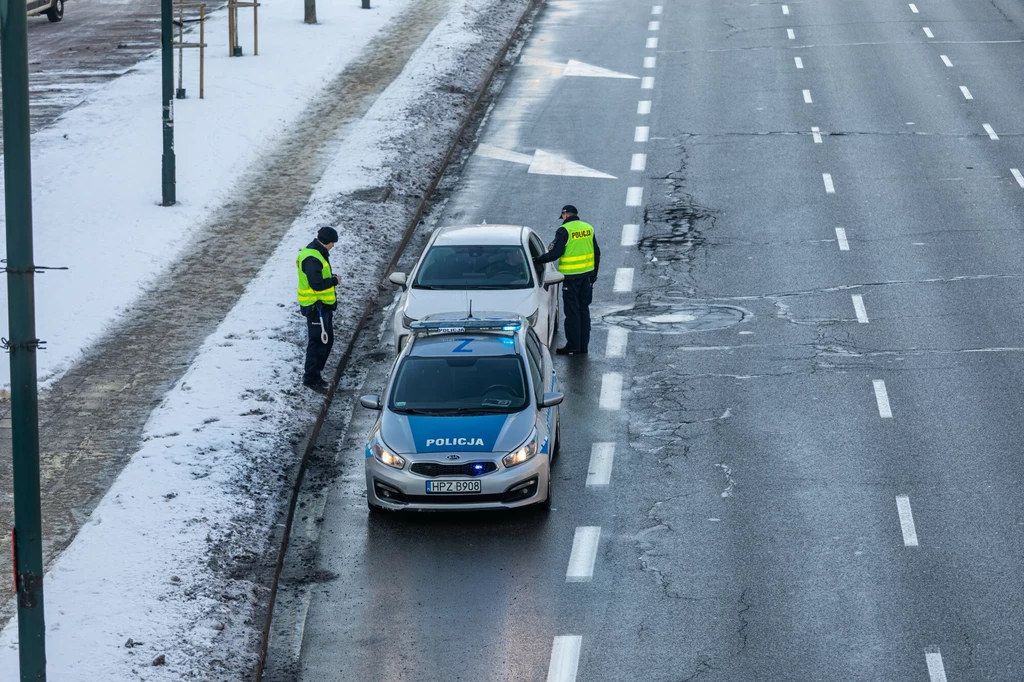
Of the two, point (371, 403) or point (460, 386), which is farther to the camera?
point (460, 386)

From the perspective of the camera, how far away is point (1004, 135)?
2881cm

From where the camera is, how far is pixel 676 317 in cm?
1977

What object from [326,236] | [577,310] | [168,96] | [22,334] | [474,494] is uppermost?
[22,334]

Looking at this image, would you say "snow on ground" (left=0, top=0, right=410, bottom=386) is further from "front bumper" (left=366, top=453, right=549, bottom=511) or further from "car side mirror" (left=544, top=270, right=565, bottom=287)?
"car side mirror" (left=544, top=270, right=565, bottom=287)

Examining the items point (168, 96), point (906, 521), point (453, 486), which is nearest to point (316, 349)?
point (453, 486)

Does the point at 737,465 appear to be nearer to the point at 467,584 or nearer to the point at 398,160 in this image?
the point at 467,584

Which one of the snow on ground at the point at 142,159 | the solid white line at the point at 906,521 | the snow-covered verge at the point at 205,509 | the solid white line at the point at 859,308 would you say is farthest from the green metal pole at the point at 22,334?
the solid white line at the point at 859,308

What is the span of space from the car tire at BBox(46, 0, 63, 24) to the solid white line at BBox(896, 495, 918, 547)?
31.3 metres

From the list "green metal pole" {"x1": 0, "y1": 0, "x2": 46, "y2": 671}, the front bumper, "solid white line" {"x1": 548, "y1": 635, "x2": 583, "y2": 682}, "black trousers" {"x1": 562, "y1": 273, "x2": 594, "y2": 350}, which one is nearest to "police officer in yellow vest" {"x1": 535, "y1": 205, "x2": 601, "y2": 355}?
"black trousers" {"x1": 562, "y1": 273, "x2": 594, "y2": 350}

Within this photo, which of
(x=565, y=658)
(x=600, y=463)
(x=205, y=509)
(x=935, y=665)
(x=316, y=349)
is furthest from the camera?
(x=316, y=349)

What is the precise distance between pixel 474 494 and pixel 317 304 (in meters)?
4.44

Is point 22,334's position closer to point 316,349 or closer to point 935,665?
point 935,665

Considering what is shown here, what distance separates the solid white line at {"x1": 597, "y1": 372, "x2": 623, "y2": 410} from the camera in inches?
659

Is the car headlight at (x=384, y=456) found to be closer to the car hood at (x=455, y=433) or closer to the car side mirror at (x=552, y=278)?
the car hood at (x=455, y=433)
